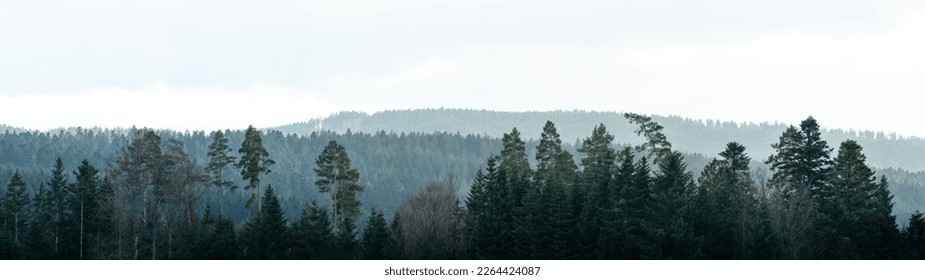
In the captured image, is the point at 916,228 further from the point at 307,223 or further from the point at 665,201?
the point at 307,223

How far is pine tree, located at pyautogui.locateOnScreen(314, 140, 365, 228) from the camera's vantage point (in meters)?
96.4

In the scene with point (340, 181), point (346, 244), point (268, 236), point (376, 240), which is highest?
point (340, 181)

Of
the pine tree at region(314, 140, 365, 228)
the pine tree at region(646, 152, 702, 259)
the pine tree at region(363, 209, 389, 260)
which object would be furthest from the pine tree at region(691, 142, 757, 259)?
the pine tree at region(314, 140, 365, 228)

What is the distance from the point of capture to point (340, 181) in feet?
322

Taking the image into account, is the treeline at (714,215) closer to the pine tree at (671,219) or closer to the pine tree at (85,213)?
the pine tree at (671,219)

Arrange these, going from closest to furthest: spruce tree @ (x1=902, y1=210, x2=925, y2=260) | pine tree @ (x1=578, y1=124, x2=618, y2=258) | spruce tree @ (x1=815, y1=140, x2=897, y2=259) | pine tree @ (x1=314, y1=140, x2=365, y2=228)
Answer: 1. spruce tree @ (x1=902, y1=210, x2=925, y2=260)
2. spruce tree @ (x1=815, y1=140, x2=897, y2=259)
3. pine tree @ (x1=578, y1=124, x2=618, y2=258)
4. pine tree @ (x1=314, y1=140, x2=365, y2=228)

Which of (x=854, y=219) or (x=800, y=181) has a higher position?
(x=800, y=181)

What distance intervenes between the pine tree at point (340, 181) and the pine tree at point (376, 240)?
46.3 feet

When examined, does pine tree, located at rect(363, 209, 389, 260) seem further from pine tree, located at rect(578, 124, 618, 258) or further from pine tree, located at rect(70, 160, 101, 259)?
pine tree, located at rect(70, 160, 101, 259)

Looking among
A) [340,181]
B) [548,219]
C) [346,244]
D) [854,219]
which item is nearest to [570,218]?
[548,219]

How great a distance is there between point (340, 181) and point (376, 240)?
1798 centimetres

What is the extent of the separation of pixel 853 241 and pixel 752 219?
21.5 feet

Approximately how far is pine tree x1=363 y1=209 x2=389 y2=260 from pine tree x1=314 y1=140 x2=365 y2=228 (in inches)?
556

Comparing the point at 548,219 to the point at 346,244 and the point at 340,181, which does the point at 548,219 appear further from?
the point at 340,181
